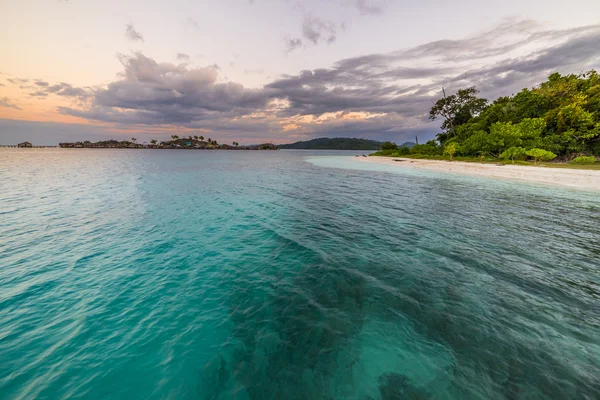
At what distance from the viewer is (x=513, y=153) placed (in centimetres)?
5050

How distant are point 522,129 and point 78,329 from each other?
77.4 m

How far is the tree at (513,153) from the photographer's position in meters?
49.3

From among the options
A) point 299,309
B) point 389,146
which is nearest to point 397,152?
point 389,146

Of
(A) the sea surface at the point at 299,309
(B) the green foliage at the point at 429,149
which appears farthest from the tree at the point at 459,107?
(A) the sea surface at the point at 299,309

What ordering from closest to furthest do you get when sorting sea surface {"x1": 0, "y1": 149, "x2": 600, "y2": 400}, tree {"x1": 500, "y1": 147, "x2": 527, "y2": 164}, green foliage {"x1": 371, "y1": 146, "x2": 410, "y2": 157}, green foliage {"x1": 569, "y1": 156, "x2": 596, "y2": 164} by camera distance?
sea surface {"x1": 0, "y1": 149, "x2": 600, "y2": 400}, green foliage {"x1": 569, "y1": 156, "x2": 596, "y2": 164}, tree {"x1": 500, "y1": 147, "x2": 527, "y2": 164}, green foliage {"x1": 371, "y1": 146, "x2": 410, "y2": 157}

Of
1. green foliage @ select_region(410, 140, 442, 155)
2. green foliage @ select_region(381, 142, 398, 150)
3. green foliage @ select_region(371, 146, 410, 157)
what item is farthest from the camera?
green foliage @ select_region(381, 142, 398, 150)

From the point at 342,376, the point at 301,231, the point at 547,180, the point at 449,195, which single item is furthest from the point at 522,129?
the point at 342,376

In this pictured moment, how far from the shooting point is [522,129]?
5144 cm

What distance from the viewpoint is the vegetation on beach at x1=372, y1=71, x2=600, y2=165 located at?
1785 inches

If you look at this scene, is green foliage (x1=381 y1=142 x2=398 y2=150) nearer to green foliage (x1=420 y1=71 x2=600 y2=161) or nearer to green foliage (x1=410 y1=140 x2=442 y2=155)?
green foliage (x1=410 y1=140 x2=442 y2=155)

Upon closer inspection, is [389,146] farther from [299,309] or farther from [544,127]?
[299,309]

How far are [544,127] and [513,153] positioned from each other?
8.84m

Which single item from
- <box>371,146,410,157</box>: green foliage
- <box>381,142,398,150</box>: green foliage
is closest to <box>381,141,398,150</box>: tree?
<box>381,142,398,150</box>: green foliage

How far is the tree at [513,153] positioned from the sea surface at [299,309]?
45807 millimetres
